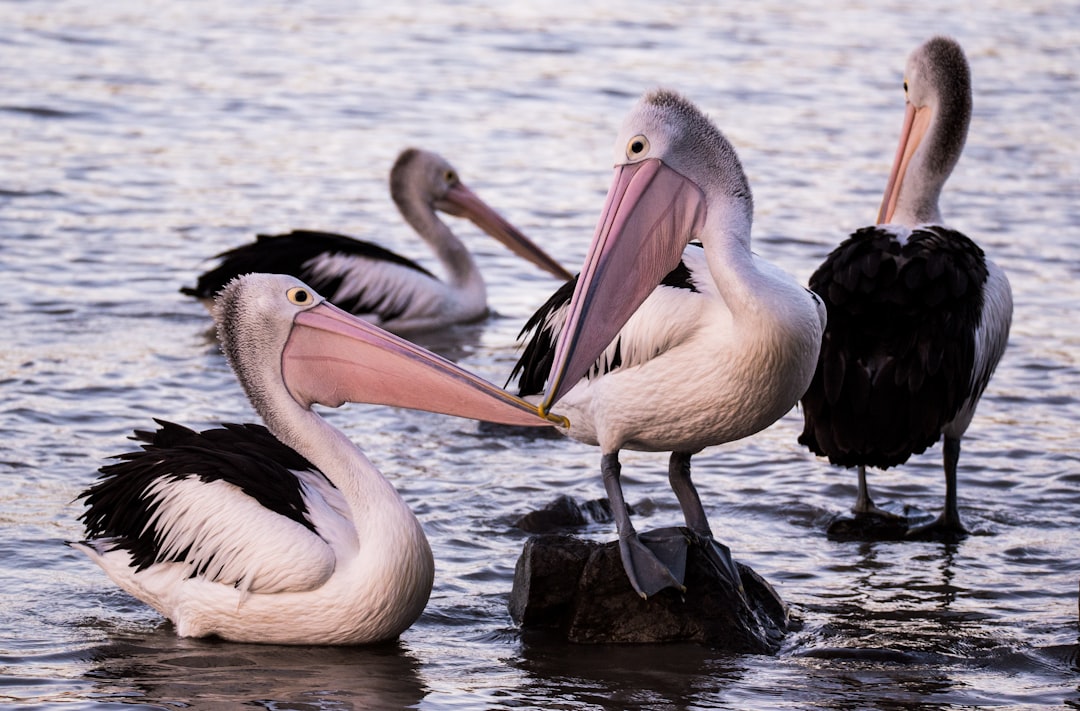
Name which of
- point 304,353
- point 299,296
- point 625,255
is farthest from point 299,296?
point 625,255

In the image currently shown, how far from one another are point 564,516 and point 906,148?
7.62 ft

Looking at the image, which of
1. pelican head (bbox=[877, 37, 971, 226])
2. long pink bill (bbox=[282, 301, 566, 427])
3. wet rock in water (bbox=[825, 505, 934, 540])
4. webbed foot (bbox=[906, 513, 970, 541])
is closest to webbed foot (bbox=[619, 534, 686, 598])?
long pink bill (bbox=[282, 301, 566, 427])

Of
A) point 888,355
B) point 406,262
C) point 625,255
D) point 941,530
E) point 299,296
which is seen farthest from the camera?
point 406,262

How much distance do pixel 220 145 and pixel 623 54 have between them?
4544 millimetres

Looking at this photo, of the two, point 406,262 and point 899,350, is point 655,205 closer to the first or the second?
point 899,350

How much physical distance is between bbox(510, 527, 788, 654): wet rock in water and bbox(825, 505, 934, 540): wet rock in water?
3.18 ft

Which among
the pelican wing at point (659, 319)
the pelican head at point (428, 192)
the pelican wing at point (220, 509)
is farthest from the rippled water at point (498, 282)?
the pelican wing at point (659, 319)

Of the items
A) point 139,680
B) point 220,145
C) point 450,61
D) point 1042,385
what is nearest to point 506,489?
point 139,680

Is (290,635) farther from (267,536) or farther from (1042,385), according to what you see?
(1042,385)

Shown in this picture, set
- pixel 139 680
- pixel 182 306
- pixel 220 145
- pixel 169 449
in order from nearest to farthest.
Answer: pixel 139 680 → pixel 169 449 → pixel 182 306 → pixel 220 145

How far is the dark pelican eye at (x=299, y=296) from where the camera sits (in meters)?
4.30

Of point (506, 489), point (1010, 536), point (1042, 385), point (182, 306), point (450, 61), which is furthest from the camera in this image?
point (450, 61)

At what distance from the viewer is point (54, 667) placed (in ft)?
13.2

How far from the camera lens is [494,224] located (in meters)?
8.73
